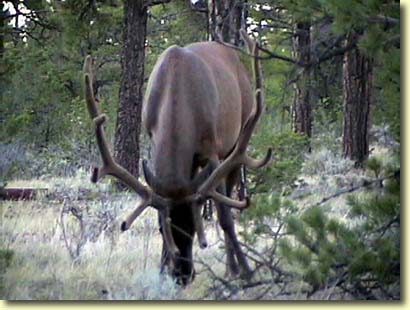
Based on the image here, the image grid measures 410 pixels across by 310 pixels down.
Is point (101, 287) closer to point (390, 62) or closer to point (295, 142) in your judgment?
point (390, 62)

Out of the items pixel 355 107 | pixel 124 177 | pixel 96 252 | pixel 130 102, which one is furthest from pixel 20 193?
pixel 355 107

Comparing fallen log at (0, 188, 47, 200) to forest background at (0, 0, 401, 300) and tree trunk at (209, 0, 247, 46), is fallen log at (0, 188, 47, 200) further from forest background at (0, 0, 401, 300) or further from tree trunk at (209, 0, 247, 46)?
tree trunk at (209, 0, 247, 46)

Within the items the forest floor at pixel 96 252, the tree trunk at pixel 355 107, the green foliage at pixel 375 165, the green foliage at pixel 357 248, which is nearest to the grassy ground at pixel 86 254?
the forest floor at pixel 96 252

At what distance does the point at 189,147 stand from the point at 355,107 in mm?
5376

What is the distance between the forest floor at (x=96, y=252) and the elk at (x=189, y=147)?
16cm

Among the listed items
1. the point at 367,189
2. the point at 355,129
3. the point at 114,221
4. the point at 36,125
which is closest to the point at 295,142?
the point at 355,129

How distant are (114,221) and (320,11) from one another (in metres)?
2.96

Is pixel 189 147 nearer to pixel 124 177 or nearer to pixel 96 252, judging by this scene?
pixel 124 177

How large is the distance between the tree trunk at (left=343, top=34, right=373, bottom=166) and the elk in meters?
3.88

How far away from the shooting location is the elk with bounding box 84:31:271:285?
5.04 m

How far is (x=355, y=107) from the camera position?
1038 cm

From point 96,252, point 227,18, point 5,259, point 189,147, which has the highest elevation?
point 227,18

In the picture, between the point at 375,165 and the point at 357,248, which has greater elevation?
the point at 375,165

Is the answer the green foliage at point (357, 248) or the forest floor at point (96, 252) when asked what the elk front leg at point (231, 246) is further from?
the green foliage at point (357, 248)
